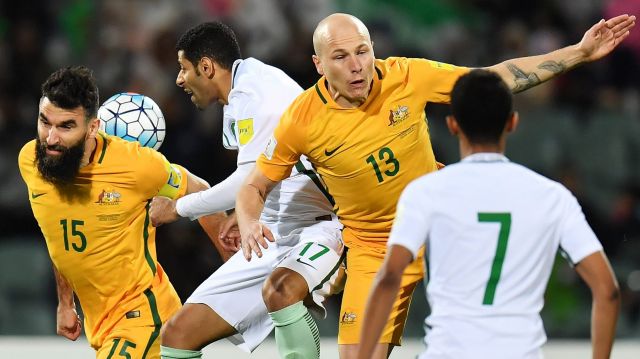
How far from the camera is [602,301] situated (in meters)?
3.26

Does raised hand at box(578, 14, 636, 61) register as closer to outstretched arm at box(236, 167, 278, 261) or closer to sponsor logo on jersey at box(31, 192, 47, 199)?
outstretched arm at box(236, 167, 278, 261)

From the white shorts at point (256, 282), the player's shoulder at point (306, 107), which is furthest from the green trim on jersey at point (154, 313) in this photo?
the player's shoulder at point (306, 107)

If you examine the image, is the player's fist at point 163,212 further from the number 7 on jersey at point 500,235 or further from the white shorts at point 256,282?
the number 7 on jersey at point 500,235

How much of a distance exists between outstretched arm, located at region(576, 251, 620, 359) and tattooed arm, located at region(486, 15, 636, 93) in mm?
A: 1728

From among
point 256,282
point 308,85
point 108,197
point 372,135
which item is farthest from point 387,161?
point 308,85

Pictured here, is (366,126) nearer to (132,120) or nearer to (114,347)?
(132,120)

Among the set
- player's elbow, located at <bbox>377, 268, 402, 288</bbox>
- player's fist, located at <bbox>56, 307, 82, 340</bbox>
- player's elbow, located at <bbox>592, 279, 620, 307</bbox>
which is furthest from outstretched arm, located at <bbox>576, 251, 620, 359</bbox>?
player's fist, located at <bbox>56, 307, 82, 340</bbox>

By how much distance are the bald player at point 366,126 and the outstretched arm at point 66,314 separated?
101 centimetres

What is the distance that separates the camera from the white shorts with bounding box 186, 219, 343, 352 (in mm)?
5281

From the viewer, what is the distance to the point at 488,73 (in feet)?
11.4

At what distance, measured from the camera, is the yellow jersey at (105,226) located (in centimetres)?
487

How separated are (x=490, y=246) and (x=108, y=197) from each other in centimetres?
220

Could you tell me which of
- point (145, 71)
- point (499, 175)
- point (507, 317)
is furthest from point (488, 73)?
point (145, 71)

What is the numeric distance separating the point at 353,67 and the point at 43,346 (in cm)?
367
